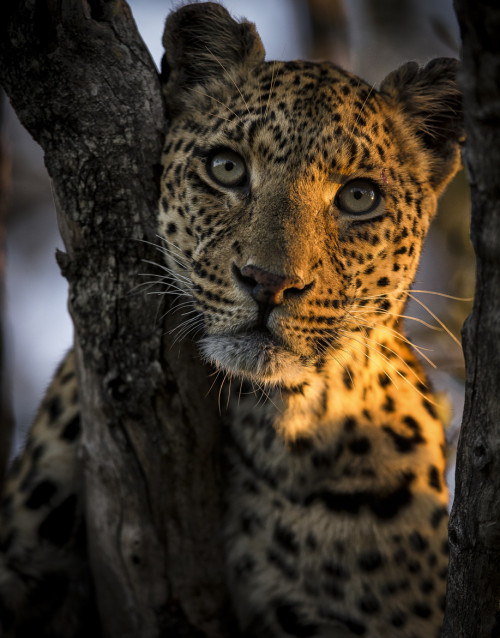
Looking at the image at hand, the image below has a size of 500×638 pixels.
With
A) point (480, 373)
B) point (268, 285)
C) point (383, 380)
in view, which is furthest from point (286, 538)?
point (480, 373)

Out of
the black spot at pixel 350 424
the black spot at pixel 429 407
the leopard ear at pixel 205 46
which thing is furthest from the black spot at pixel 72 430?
the black spot at pixel 429 407

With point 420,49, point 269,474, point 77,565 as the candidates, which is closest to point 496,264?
point 269,474

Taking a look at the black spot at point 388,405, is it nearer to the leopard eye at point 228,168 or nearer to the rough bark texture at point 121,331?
the rough bark texture at point 121,331

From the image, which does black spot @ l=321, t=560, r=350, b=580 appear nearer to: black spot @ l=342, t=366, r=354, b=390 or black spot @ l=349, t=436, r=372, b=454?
black spot @ l=349, t=436, r=372, b=454

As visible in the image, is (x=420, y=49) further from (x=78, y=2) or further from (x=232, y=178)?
(x=78, y=2)

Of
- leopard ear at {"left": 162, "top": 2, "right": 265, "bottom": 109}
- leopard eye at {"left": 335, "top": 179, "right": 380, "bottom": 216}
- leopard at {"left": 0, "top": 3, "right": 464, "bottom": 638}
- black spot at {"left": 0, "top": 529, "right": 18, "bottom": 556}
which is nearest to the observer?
leopard at {"left": 0, "top": 3, "right": 464, "bottom": 638}

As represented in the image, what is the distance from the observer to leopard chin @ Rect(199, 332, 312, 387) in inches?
149

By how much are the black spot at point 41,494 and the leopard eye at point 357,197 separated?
2634 mm

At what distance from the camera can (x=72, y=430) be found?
194 inches

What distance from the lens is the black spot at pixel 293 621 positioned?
4.62 m

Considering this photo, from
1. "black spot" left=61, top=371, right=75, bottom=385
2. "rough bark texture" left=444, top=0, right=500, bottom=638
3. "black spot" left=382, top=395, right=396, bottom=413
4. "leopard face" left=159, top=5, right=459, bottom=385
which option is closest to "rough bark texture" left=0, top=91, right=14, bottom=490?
"black spot" left=61, top=371, right=75, bottom=385

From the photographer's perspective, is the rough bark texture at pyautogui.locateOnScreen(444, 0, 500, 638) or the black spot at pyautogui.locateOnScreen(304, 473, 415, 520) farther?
the black spot at pyautogui.locateOnScreen(304, 473, 415, 520)

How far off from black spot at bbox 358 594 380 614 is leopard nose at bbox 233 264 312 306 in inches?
80.8

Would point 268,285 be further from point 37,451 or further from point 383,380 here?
point 37,451
